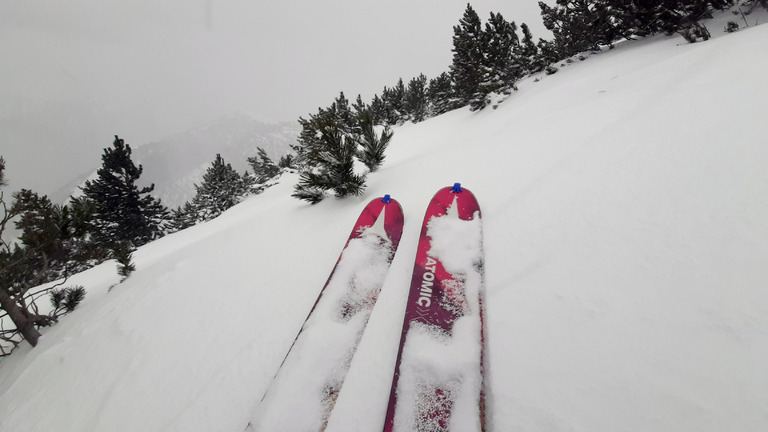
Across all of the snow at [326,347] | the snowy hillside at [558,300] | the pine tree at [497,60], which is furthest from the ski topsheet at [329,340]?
the pine tree at [497,60]

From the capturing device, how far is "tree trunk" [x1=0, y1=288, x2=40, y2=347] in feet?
17.0

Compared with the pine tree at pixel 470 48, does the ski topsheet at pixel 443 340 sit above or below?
below

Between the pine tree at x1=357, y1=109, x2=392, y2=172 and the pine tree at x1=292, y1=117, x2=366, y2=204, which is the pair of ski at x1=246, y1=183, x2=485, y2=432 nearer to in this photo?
the pine tree at x1=292, y1=117, x2=366, y2=204

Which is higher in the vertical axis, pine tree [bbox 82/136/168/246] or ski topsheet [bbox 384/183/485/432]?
pine tree [bbox 82/136/168/246]

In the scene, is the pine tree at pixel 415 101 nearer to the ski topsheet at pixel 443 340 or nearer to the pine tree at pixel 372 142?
the pine tree at pixel 372 142

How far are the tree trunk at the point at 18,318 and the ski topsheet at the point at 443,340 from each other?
8.02 metres

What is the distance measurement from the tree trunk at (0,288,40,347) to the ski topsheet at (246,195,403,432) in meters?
6.97

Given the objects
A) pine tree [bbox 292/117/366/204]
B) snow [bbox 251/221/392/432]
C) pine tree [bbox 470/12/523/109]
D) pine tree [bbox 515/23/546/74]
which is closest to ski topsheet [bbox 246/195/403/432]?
snow [bbox 251/221/392/432]

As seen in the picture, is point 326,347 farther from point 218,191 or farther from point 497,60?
point 218,191

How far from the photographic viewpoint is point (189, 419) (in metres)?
A: 2.35

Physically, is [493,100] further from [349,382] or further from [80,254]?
[80,254]

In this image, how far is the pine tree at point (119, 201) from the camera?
20000 mm

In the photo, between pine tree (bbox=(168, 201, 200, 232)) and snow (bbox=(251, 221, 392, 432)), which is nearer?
snow (bbox=(251, 221, 392, 432))

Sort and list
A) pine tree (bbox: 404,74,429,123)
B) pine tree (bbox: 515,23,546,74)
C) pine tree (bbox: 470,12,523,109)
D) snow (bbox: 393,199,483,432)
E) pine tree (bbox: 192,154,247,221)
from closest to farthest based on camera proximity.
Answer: snow (bbox: 393,199,483,432), pine tree (bbox: 470,12,523,109), pine tree (bbox: 515,23,546,74), pine tree (bbox: 192,154,247,221), pine tree (bbox: 404,74,429,123)
